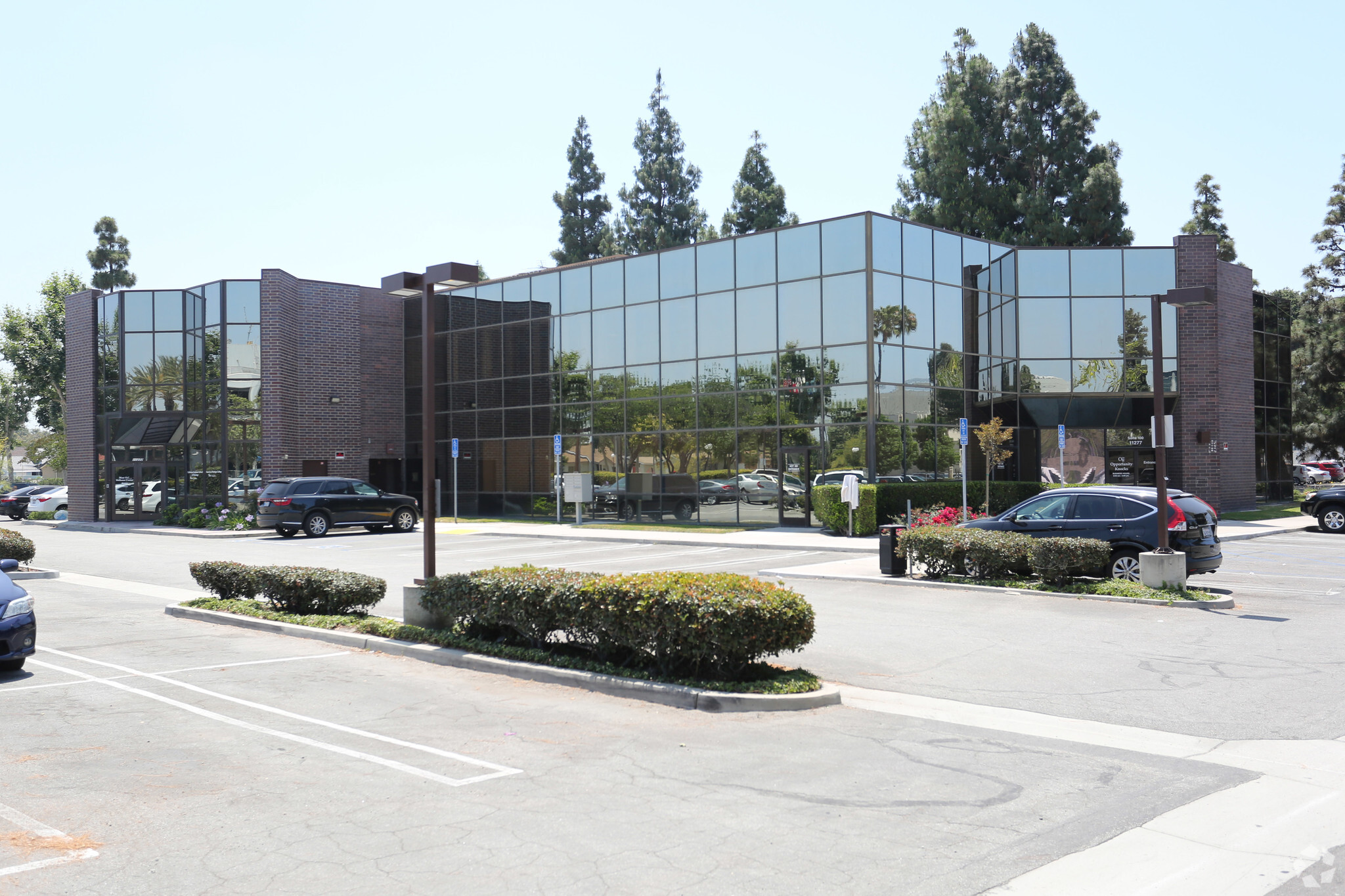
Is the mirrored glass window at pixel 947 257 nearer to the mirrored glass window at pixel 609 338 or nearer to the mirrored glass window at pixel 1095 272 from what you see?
the mirrored glass window at pixel 1095 272

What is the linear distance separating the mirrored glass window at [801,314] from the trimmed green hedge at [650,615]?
21.3 m

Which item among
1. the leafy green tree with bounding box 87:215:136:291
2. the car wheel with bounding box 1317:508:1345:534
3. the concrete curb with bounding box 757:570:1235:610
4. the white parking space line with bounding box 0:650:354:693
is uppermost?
the leafy green tree with bounding box 87:215:136:291

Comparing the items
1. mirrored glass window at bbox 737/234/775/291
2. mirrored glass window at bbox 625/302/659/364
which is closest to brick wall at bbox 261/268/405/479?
mirrored glass window at bbox 625/302/659/364

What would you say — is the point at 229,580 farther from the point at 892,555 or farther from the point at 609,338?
the point at 609,338

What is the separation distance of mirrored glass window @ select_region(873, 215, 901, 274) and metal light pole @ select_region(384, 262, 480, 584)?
19.7 meters

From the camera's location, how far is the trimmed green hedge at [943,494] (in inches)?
1080

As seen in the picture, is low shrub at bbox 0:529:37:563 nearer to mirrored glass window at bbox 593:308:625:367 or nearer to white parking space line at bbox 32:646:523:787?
white parking space line at bbox 32:646:523:787

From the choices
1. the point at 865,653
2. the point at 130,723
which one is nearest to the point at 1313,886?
the point at 865,653

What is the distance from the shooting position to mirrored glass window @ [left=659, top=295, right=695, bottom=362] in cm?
3359

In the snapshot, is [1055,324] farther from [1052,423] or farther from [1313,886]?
[1313,886]

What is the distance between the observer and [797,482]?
30.4m

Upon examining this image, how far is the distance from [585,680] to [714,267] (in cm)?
2547

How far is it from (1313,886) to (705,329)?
96.0 feet

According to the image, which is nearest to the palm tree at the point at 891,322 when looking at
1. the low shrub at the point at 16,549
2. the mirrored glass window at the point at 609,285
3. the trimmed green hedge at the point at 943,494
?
the trimmed green hedge at the point at 943,494
